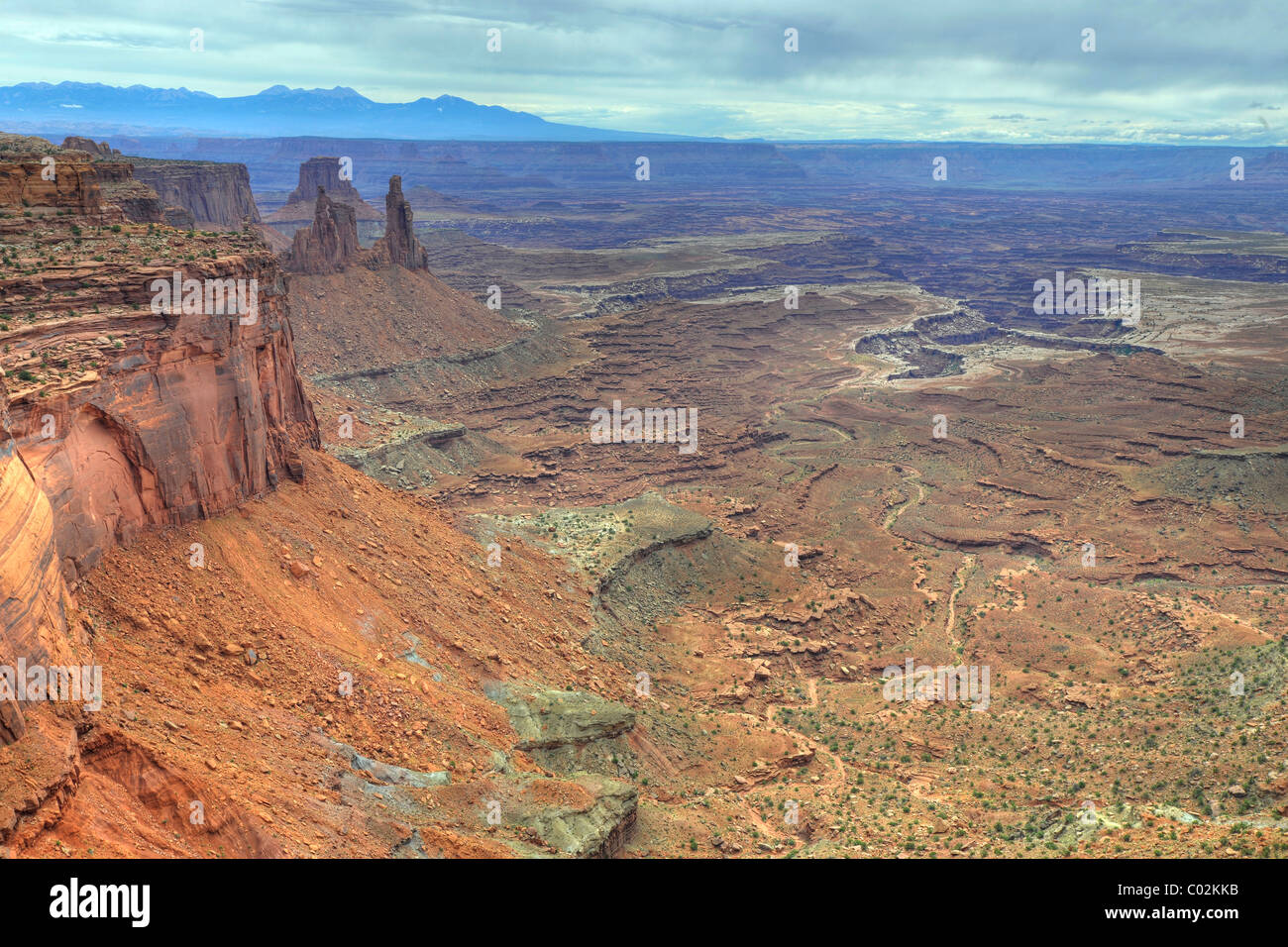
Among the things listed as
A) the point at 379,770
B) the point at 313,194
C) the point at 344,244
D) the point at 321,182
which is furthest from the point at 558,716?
the point at 321,182

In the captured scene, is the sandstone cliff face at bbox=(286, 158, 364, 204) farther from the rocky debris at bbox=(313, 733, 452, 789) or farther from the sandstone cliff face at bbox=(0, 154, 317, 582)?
the rocky debris at bbox=(313, 733, 452, 789)

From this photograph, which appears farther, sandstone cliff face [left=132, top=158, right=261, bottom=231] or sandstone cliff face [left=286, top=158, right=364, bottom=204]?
sandstone cliff face [left=286, top=158, right=364, bottom=204]

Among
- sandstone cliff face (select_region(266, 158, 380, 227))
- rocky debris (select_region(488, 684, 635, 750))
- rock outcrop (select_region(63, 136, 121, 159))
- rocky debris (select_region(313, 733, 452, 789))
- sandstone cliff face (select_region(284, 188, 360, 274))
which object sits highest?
sandstone cliff face (select_region(266, 158, 380, 227))

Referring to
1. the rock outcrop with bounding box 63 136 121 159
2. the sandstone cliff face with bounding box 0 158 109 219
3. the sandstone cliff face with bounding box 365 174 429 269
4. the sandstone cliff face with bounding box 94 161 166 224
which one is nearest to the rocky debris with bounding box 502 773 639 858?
the sandstone cliff face with bounding box 0 158 109 219

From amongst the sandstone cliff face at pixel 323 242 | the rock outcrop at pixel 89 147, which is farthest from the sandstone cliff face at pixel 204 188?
the sandstone cliff face at pixel 323 242

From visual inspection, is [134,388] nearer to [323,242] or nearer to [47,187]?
[47,187]

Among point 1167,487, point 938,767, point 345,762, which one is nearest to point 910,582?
point 938,767
